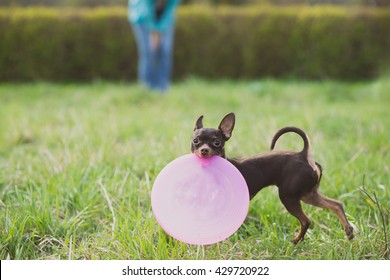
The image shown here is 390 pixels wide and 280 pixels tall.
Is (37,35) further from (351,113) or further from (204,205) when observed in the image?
(204,205)

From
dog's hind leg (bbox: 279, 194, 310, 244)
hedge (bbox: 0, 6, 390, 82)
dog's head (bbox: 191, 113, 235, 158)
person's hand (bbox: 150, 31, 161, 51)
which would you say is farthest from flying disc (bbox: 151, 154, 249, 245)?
hedge (bbox: 0, 6, 390, 82)

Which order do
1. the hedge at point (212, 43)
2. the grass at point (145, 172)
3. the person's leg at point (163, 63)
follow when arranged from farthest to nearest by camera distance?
1. the hedge at point (212, 43)
2. the person's leg at point (163, 63)
3. the grass at point (145, 172)

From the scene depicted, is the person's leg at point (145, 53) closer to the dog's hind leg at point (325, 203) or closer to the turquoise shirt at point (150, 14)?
the turquoise shirt at point (150, 14)

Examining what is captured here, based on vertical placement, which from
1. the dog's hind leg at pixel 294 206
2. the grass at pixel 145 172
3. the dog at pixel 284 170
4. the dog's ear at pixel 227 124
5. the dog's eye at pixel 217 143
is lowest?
the grass at pixel 145 172

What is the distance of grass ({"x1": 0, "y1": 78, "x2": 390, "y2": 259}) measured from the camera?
93.0 inches

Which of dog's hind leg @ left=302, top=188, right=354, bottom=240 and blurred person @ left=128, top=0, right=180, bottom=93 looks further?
blurred person @ left=128, top=0, right=180, bottom=93

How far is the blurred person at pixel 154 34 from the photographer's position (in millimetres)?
6520

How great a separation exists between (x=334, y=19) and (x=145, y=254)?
767 cm

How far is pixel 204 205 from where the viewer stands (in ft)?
7.07

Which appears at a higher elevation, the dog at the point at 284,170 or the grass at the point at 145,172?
the dog at the point at 284,170

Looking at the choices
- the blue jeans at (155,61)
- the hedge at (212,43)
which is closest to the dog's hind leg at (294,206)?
the blue jeans at (155,61)

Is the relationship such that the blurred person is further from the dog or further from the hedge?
the dog

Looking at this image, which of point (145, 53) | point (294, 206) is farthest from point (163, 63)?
point (294, 206)

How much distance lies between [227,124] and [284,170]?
1.04 ft
